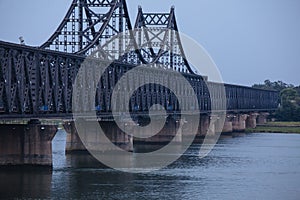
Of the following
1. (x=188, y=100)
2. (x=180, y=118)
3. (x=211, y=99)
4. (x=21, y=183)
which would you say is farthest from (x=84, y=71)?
(x=211, y=99)

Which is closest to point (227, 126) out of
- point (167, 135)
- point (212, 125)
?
point (212, 125)

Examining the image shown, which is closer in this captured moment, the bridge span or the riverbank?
the bridge span

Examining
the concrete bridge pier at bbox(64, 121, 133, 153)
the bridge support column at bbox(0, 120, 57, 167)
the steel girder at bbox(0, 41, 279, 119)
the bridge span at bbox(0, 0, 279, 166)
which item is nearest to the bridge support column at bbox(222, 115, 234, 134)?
the bridge span at bbox(0, 0, 279, 166)

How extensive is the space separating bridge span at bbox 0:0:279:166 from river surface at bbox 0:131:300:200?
3.31 metres

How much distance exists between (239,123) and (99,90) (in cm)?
8398

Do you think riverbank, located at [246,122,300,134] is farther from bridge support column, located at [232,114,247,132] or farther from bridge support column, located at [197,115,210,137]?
bridge support column, located at [197,115,210,137]

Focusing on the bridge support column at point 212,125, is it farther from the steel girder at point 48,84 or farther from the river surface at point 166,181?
the river surface at point 166,181

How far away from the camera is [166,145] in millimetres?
116875

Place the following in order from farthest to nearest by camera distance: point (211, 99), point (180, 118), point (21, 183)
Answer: point (211, 99) → point (180, 118) → point (21, 183)

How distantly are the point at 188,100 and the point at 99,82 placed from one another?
52123mm

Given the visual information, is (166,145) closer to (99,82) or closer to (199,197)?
(99,82)

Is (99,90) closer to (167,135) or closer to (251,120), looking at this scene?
(167,135)

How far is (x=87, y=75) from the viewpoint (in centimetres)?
8925

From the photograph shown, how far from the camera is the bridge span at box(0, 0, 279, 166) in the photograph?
225 feet
